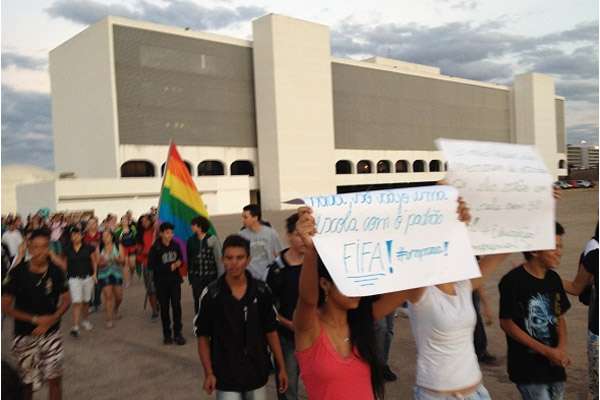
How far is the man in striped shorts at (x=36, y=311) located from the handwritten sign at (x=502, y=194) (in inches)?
130

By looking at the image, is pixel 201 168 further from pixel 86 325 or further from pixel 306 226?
pixel 306 226

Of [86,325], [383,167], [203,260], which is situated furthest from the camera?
[383,167]

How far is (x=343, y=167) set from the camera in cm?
5566

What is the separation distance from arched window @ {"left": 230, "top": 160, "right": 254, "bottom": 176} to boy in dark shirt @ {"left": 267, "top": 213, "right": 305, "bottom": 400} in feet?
146

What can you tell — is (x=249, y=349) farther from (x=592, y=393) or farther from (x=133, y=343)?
(x=133, y=343)

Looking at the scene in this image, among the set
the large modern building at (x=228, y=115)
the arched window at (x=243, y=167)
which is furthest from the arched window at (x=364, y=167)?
the arched window at (x=243, y=167)

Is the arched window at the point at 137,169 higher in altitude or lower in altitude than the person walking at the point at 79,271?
higher

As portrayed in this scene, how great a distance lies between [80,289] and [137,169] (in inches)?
1443

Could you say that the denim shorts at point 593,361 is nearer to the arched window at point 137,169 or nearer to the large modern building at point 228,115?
the large modern building at point 228,115

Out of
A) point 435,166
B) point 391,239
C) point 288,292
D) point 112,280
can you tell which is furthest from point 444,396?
point 435,166

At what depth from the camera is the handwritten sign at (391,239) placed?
237 centimetres

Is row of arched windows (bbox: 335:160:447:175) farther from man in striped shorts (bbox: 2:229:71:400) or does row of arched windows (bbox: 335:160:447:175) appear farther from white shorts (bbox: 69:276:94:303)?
man in striped shorts (bbox: 2:229:71:400)

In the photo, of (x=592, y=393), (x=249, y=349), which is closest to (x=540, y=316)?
(x=592, y=393)

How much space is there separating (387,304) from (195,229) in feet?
16.9
